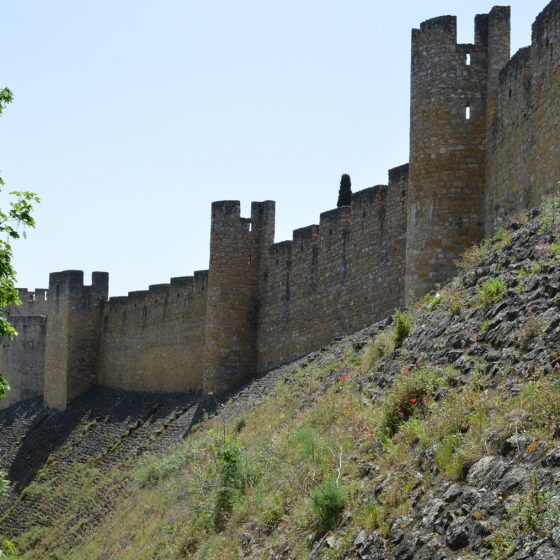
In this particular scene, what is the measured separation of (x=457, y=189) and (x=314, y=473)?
7.80 m

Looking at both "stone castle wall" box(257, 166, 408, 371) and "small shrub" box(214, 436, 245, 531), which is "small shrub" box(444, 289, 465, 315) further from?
"stone castle wall" box(257, 166, 408, 371)

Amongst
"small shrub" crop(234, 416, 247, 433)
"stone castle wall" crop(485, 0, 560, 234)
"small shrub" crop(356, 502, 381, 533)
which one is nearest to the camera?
"small shrub" crop(356, 502, 381, 533)

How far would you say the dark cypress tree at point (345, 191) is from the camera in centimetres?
3350

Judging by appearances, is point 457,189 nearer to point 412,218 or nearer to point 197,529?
point 412,218

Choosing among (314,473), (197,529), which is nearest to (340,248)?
(197,529)

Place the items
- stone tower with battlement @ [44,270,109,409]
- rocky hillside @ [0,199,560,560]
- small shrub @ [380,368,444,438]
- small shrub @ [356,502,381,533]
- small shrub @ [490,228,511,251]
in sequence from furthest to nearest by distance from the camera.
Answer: stone tower with battlement @ [44,270,109,409]
small shrub @ [490,228,511,251]
small shrub @ [380,368,444,438]
small shrub @ [356,502,381,533]
rocky hillside @ [0,199,560,560]

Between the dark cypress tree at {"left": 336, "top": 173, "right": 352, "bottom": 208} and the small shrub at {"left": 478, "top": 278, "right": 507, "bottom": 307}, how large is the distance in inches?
857

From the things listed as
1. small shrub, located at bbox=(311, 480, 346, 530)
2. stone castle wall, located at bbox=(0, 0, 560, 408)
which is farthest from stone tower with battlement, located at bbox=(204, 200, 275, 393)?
small shrub, located at bbox=(311, 480, 346, 530)

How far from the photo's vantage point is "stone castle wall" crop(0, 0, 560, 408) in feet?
53.0

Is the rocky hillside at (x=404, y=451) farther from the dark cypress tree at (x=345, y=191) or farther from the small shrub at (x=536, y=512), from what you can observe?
the dark cypress tree at (x=345, y=191)

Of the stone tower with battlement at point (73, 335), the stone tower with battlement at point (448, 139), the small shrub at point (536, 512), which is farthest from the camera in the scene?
the stone tower with battlement at point (73, 335)

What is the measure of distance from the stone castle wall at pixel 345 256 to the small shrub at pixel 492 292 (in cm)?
319

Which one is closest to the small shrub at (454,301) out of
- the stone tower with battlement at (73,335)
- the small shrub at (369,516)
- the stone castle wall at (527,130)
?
the stone castle wall at (527,130)

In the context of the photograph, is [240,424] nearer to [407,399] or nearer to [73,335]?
[407,399]
